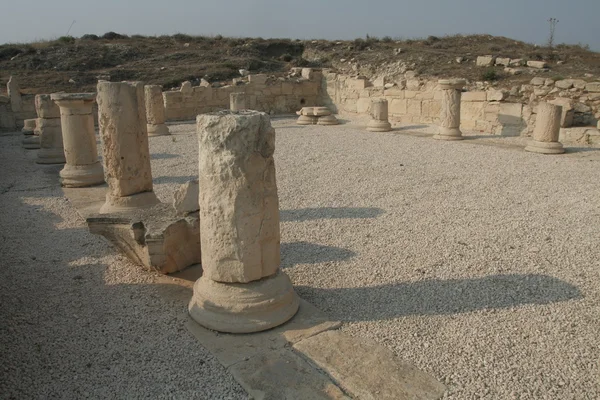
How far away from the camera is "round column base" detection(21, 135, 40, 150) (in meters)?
13.7

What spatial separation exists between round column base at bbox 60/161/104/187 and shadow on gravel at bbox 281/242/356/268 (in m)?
4.83

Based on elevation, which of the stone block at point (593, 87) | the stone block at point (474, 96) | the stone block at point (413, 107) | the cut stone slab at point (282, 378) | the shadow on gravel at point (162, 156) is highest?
the stone block at point (593, 87)

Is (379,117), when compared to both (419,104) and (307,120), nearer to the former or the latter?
(419,104)

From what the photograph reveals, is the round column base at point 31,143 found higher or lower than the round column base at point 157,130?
lower

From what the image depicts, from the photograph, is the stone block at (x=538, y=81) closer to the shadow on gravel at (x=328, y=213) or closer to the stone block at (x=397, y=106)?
the stone block at (x=397, y=106)

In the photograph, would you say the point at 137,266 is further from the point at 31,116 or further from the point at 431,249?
the point at 31,116

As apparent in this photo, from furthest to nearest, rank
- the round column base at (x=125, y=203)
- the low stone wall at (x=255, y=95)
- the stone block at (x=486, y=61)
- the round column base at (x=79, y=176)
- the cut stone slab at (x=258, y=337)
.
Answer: the low stone wall at (x=255, y=95) → the stone block at (x=486, y=61) → the round column base at (x=79, y=176) → the round column base at (x=125, y=203) → the cut stone slab at (x=258, y=337)

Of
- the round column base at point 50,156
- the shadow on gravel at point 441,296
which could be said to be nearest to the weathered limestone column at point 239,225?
the shadow on gravel at point 441,296

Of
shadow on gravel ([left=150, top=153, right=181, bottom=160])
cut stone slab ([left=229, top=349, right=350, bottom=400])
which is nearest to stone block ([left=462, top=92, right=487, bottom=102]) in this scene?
shadow on gravel ([left=150, top=153, right=181, bottom=160])

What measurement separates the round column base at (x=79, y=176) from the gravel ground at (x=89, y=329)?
2.46m

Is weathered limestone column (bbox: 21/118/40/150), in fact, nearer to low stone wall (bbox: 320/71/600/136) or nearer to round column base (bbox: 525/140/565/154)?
low stone wall (bbox: 320/71/600/136)

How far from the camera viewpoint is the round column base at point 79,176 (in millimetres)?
8977

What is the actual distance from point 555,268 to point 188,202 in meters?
4.09

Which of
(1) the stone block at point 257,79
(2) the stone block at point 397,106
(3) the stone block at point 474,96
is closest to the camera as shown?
(3) the stone block at point 474,96
